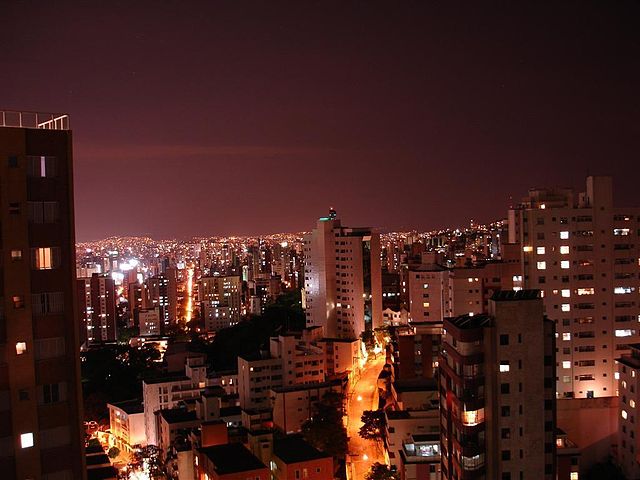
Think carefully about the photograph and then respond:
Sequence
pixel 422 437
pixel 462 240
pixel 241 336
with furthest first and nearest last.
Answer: pixel 462 240, pixel 241 336, pixel 422 437

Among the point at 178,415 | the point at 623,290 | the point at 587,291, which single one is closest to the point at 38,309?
the point at 178,415

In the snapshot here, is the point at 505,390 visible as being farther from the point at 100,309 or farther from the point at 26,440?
the point at 100,309

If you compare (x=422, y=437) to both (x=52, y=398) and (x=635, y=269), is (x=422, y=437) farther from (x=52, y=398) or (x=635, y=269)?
(x=52, y=398)

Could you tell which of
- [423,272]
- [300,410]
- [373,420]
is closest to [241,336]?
[423,272]

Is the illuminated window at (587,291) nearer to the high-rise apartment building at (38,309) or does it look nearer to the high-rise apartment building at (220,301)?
the high-rise apartment building at (38,309)

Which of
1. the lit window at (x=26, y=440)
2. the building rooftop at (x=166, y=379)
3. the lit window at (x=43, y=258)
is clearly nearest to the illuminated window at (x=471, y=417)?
the lit window at (x=26, y=440)

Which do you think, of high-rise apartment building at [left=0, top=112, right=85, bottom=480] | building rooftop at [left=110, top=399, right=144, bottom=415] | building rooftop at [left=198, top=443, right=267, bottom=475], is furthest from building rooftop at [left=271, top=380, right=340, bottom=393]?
high-rise apartment building at [left=0, top=112, right=85, bottom=480]

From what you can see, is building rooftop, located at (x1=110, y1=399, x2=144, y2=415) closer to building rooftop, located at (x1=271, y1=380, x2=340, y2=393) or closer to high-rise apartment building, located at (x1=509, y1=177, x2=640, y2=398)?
building rooftop, located at (x1=271, y1=380, x2=340, y2=393)
